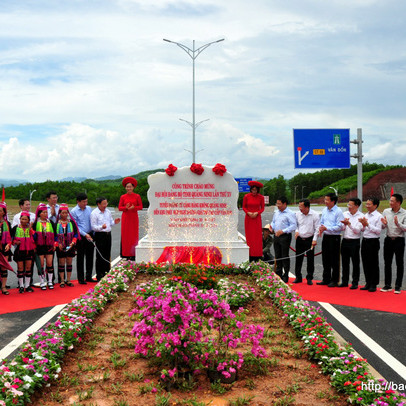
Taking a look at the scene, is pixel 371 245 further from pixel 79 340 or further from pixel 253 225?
pixel 79 340

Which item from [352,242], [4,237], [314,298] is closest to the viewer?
[314,298]

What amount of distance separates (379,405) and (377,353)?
1.81 m

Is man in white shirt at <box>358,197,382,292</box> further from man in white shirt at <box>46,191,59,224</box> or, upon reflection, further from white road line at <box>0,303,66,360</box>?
man in white shirt at <box>46,191,59,224</box>

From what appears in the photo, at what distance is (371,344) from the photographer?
5348 millimetres

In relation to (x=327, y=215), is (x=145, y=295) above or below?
below

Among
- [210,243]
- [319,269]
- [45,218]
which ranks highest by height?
[45,218]

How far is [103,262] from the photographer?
30.5ft

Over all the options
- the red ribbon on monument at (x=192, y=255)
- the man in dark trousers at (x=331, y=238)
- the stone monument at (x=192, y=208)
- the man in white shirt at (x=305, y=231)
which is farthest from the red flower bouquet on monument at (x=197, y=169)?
the man in dark trousers at (x=331, y=238)

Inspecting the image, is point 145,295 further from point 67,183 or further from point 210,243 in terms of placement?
point 67,183

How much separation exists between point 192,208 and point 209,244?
0.87 metres

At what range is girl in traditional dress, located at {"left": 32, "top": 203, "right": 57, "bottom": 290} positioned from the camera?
8.45 meters

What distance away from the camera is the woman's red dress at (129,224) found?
10.1m

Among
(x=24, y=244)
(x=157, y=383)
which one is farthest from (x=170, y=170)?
(x=157, y=383)

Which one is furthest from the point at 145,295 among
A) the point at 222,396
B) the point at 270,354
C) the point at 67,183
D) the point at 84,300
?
the point at 67,183
